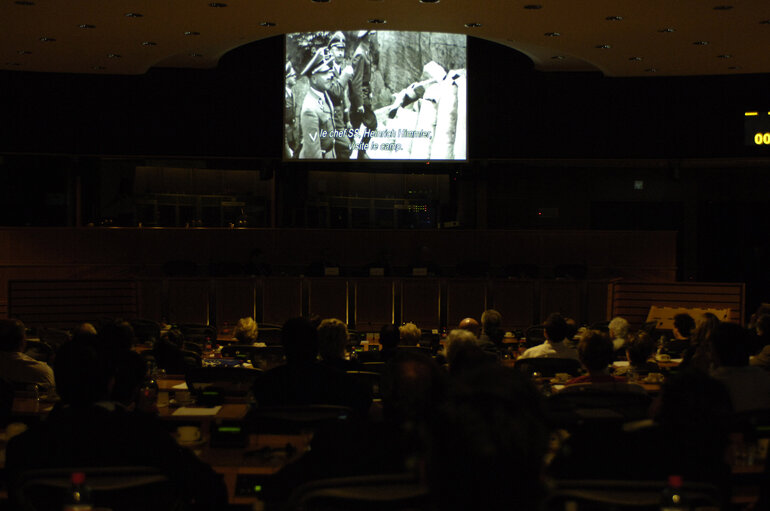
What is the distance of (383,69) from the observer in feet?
45.9

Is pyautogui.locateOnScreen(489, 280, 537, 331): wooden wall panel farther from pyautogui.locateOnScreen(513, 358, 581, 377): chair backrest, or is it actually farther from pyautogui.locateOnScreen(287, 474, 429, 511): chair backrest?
pyautogui.locateOnScreen(287, 474, 429, 511): chair backrest

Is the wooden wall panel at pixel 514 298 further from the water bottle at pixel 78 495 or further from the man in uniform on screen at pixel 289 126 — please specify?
the water bottle at pixel 78 495

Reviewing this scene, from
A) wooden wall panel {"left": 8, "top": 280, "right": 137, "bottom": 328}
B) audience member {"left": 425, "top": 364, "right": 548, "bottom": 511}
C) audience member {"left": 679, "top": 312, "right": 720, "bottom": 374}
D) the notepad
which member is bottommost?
wooden wall panel {"left": 8, "top": 280, "right": 137, "bottom": 328}

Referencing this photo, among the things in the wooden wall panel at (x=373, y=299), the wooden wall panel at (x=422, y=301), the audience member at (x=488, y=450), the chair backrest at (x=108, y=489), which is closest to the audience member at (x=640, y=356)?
the chair backrest at (x=108, y=489)

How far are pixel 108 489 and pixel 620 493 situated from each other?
60.4 inches

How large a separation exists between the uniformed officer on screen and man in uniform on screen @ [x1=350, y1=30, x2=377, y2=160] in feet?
1.23

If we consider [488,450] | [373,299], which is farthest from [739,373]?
[373,299]

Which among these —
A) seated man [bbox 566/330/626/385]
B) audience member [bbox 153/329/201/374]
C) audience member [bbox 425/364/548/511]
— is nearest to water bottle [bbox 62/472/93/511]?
audience member [bbox 425/364/548/511]

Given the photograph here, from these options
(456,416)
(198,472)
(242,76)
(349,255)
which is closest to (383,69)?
(242,76)

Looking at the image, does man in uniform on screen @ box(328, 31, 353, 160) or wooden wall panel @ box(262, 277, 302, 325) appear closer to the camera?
man in uniform on screen @ box(328, 31, 353, 160)

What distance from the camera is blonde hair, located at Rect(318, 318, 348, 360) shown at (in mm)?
5539

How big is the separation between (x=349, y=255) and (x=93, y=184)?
4.95 m

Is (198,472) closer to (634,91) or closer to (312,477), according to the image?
(312,477)

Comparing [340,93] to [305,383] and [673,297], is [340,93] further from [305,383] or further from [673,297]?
[305,383]
